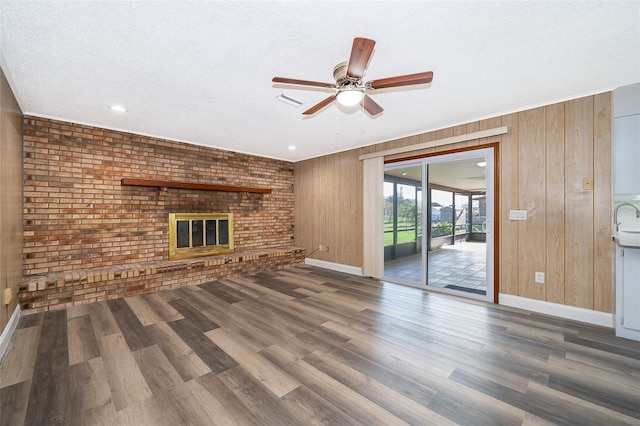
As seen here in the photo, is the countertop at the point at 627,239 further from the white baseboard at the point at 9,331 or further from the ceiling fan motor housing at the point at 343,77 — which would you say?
the white baseboard at the point at 9,331

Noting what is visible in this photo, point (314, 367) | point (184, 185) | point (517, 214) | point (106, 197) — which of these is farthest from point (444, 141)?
point (106, 197)

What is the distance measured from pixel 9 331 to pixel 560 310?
18.8ft

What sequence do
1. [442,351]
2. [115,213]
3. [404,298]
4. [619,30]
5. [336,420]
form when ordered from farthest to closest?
[115,213], [404,298], [442,351], [619,30], [336,420]

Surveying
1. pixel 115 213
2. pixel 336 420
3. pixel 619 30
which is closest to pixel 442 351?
pixel 336 420

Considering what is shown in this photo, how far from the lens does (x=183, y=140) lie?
4602mm

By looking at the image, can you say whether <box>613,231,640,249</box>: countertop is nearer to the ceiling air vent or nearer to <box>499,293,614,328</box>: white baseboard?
<box>499,293,614,328</box>: white baseboard

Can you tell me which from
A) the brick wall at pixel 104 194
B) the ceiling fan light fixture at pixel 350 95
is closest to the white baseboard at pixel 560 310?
the ceiling fan light fixture at pixel 350 95

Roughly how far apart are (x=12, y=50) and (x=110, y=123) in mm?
1800

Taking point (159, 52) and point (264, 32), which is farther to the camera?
point (159, 52)

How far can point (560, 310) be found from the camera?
9.69 feet

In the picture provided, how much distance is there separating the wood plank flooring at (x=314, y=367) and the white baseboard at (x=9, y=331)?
2.3 inches

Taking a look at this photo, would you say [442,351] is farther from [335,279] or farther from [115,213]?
[115,213]

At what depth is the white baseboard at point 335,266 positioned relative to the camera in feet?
16.4

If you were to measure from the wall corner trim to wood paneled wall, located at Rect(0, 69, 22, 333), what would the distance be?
4507 mm
